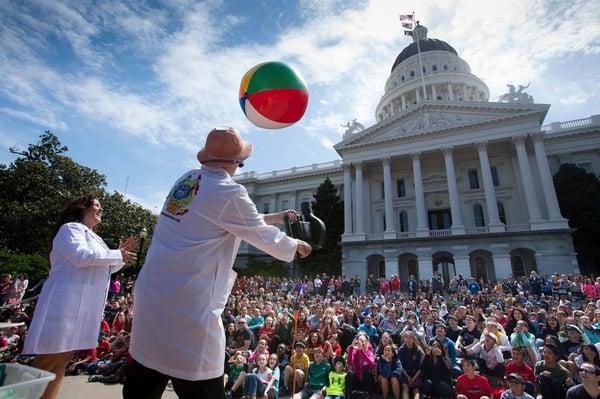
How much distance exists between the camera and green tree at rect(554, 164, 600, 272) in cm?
2572

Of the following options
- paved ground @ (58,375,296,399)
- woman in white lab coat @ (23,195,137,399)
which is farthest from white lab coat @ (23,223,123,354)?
paved ground @ (58,375,296,399)

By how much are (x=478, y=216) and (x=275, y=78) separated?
109 feet

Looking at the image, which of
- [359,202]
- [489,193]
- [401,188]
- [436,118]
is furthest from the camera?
[401,188]

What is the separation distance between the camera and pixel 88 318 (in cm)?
282

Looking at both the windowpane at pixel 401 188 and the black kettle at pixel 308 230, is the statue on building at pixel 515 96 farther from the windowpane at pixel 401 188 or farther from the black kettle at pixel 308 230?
the black kettle at pixel 308 230

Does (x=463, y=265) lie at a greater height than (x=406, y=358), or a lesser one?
greater

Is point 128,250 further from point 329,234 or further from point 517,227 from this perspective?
point 329,234

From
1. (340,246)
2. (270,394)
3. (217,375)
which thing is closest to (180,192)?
(217,375)

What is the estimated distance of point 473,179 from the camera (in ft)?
106

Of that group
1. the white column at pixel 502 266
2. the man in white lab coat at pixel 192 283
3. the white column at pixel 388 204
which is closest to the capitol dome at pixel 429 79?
the white column at pixel 388 204

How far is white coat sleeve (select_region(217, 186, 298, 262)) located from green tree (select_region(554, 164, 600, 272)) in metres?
31.3

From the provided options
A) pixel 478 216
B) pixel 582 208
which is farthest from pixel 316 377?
pixel 582 208

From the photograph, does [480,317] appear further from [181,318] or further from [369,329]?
[181,318]

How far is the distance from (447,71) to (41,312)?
57364mm
